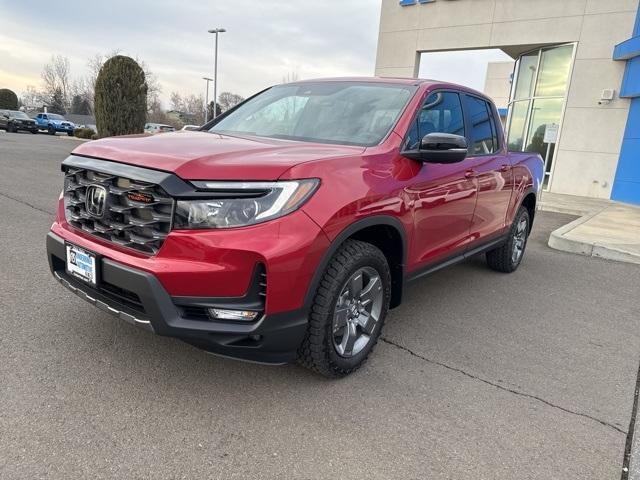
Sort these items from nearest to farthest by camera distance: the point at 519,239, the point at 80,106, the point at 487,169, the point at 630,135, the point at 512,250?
the point at 487,169, the point at 512,250, the point at 519,239, the point at 630,135, the point at 80,106

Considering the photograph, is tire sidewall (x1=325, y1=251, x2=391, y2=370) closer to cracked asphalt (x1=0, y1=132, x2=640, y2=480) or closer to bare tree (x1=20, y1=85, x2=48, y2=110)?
cracked asphalt (x1=0, y1=132, x2=640, y2=480)

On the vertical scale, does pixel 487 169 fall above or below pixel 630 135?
below

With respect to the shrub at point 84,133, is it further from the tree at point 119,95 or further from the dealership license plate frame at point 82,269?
the dealership license plate frame at point 82,269

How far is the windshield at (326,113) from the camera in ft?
10.8

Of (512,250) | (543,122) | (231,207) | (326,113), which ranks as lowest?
(512,250)

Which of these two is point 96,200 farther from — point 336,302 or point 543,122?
point 543,122

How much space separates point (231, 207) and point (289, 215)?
28 centimetres

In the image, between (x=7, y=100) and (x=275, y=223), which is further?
(x=7, y=100)

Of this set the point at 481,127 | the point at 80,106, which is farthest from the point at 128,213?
the point at 80,106

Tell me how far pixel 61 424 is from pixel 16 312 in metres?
1.54

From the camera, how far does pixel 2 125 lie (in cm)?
3256

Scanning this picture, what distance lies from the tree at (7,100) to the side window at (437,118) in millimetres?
59139

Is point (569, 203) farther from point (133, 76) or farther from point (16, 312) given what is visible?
point (133, 76)

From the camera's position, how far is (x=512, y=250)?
5.54 m
